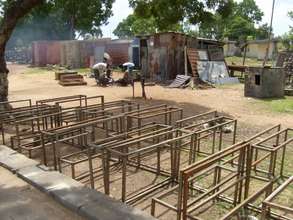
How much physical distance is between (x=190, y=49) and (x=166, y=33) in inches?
65.9

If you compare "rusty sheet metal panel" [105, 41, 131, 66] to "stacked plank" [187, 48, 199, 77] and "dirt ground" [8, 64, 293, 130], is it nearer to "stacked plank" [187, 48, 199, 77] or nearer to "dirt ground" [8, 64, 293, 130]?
"dirt ground" [8, 64, 293, 130]

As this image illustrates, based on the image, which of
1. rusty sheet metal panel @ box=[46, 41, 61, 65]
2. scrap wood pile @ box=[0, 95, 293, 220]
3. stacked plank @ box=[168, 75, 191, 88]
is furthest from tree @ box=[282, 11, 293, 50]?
scrap wood pile @ box=[0, 95, 293, 220]

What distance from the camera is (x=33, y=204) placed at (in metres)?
4.50

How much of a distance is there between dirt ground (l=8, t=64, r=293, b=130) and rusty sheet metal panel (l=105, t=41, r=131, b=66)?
27.0ft

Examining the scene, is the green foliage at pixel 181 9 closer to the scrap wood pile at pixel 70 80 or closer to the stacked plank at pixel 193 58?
the stacked plank at pixel 193 58

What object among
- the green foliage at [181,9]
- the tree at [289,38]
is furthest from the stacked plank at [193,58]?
the tree at [289,38]

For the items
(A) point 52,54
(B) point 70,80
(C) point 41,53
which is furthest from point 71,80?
(C) point 41,53

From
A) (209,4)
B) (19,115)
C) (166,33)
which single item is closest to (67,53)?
(166,33)

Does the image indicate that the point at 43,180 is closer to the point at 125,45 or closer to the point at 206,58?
the point at 206,58

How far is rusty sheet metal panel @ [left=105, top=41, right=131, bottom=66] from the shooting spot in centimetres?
2781

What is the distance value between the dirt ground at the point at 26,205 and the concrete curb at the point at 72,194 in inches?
3.4

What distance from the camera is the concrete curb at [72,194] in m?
4.11

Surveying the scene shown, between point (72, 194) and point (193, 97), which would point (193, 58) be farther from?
point (72, 194)

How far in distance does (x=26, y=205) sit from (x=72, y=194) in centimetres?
61
